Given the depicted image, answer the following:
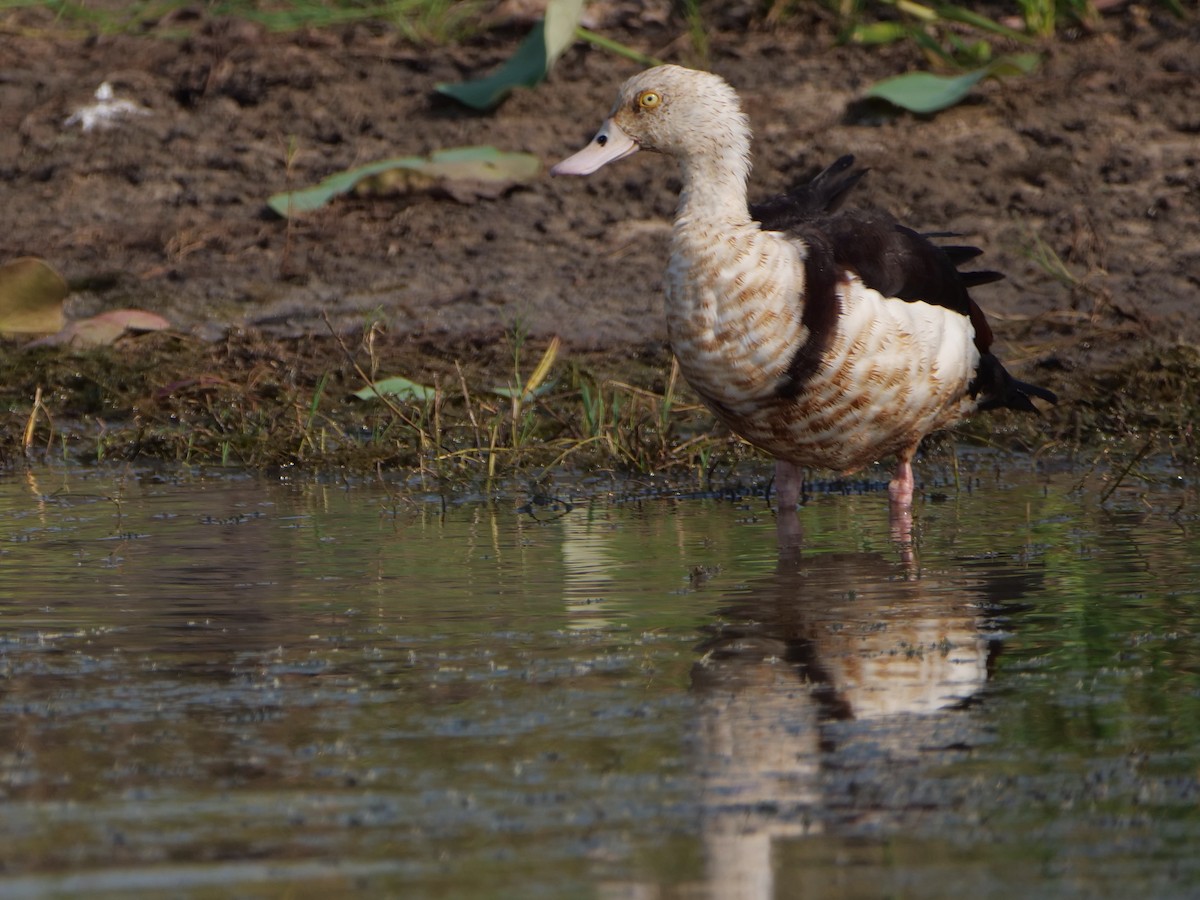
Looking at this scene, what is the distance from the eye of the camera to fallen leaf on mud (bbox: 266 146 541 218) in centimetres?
962

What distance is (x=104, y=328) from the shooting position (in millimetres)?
8914

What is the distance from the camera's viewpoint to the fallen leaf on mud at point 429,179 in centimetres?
962

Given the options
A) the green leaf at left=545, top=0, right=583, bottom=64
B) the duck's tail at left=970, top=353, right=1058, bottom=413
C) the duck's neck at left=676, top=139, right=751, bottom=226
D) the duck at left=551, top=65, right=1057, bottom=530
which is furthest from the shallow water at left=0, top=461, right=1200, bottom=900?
the green leaf at left=545, top=0, right=583, bottom=64

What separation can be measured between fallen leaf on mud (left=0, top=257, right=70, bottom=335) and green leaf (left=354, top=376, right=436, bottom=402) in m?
1.62

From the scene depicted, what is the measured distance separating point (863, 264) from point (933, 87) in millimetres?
3992

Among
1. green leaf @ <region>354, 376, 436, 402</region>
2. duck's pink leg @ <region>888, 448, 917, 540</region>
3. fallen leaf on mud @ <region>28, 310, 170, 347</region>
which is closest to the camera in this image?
duck's pink leg @ <region>888, 448, 917, 540</region>

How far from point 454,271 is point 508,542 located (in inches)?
139

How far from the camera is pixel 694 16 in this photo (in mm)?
10609

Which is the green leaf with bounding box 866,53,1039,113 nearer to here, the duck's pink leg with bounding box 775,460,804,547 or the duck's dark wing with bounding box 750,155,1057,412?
the duck's dark wing with bounding box 750,155,1057,412

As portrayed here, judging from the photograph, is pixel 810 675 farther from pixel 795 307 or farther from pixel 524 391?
pixel 524 391

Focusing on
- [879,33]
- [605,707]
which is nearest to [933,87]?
[879,33]

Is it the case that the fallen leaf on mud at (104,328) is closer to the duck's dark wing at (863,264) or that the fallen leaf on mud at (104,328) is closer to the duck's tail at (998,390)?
the duck's dark wing at (863,264)

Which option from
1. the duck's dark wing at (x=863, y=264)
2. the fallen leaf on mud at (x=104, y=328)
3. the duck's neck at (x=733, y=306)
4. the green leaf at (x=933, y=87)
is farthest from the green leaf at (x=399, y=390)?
the green leaf at (x=933, y=87)

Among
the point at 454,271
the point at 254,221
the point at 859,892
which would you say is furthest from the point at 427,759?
the point at 254,221
